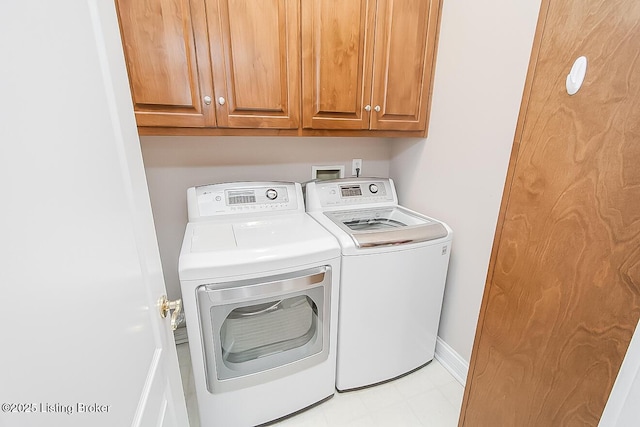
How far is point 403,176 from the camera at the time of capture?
6.27 feet

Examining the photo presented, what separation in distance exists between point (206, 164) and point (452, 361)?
190cm

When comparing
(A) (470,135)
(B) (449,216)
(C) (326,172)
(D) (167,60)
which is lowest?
(B) (449,216)

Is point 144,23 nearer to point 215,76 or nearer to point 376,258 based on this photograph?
point 215,76

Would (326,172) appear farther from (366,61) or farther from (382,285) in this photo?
(382,285)

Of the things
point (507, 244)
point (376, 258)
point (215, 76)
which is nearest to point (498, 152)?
point (507, 244)

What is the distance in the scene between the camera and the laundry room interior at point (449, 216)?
57cm

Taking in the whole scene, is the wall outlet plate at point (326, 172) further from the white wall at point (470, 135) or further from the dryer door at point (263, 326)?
the dryer door at point (263, 326)

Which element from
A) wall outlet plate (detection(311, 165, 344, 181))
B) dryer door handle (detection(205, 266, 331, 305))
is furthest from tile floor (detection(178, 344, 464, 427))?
wall outlet plate (detection(311, 165, 344, 181))

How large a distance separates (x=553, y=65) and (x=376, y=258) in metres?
0.89

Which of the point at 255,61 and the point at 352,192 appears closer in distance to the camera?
the point at 255,61

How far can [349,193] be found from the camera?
177 centimetres

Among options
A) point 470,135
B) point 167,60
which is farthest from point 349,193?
point 167,60

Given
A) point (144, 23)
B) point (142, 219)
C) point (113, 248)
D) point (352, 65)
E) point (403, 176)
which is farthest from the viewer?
point (403, 176)

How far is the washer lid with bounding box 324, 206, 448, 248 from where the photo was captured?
4.16 ft
